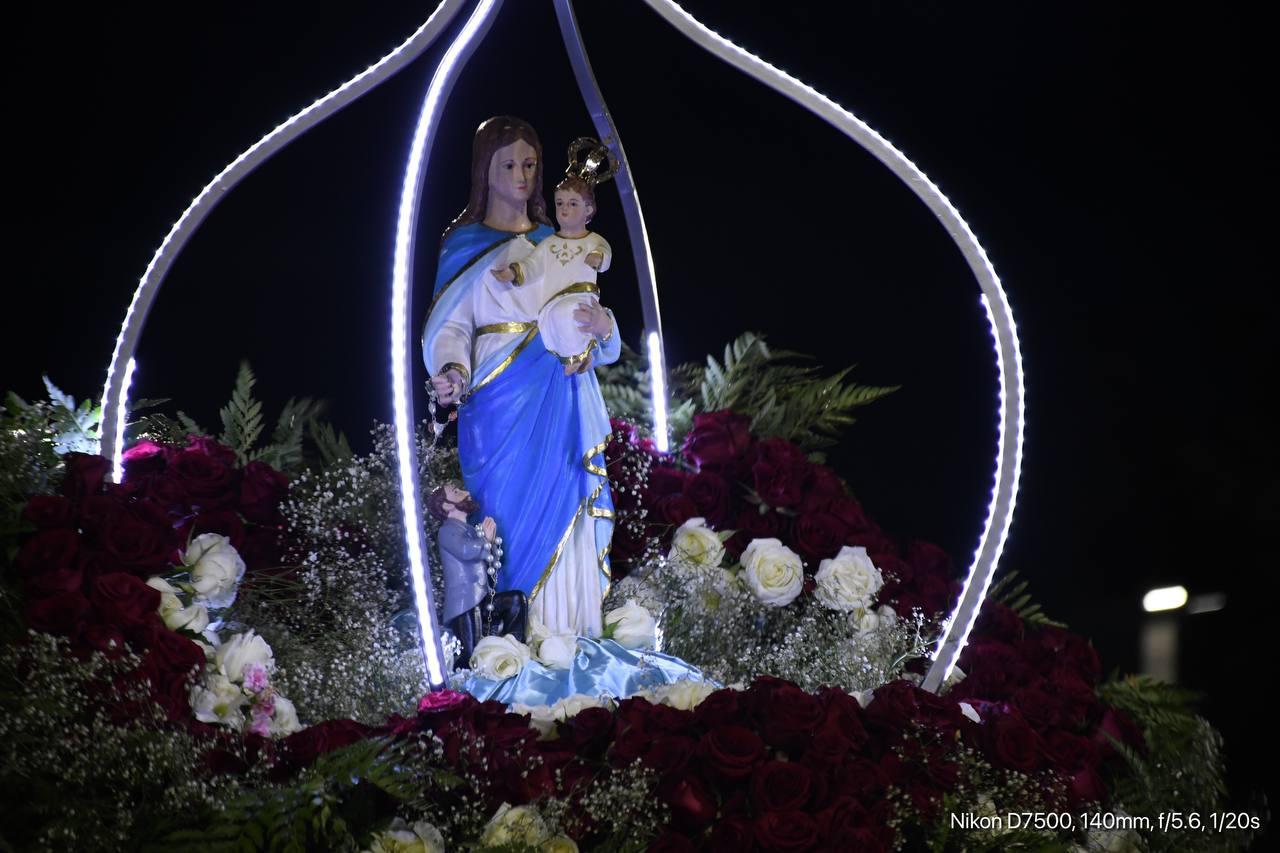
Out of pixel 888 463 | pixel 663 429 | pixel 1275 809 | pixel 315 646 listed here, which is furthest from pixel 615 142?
pixel 1275 809

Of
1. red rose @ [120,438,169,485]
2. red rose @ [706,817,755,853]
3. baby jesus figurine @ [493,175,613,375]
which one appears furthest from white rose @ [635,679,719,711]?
red rose @ [120,438,169,485]

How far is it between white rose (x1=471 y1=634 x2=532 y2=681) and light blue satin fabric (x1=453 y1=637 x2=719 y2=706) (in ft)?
0.04

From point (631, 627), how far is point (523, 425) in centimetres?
46

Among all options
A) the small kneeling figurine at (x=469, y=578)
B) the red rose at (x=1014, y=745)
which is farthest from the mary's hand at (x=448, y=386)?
the red rose at (x=1014, y=745)

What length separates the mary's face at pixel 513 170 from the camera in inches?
122

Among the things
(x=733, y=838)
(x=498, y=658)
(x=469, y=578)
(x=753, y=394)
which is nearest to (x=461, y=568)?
(x=469, y=578)

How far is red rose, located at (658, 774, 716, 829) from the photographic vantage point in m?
2.22

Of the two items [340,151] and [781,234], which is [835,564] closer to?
[781,234]

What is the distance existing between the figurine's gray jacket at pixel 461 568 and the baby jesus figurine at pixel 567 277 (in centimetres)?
40

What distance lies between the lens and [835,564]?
3268 mm

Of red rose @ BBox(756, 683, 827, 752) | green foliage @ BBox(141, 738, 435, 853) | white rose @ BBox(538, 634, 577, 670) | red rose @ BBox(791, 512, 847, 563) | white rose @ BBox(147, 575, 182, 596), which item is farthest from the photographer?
red rose @ BBox(791, 512, 847, 563)

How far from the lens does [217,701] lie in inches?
98.8

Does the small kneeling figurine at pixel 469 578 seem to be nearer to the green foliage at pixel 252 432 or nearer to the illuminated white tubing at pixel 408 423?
the illuminated white tubing at pixel 408 423

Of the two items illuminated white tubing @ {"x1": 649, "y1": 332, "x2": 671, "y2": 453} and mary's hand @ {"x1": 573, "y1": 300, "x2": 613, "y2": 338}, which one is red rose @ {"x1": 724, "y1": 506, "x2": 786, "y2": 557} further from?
mary's hand @ {"x1": 573, "y1": 300, "x2": 613, "y2": 338}
